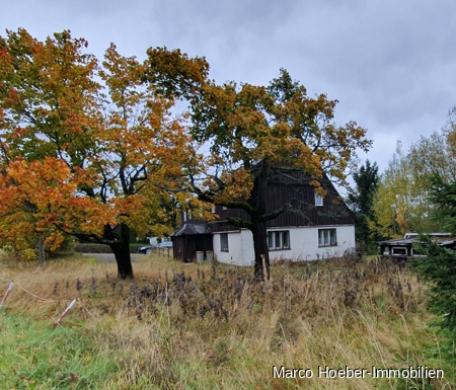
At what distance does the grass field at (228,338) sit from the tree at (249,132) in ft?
15.4

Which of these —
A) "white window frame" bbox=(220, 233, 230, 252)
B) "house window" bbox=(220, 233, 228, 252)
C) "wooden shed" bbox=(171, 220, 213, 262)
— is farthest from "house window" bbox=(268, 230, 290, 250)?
"wooden shed" bbox=(171, 220, 213, 262)

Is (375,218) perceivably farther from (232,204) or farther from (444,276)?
(444,276)

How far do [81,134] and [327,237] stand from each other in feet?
64.3

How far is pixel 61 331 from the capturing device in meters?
5.44

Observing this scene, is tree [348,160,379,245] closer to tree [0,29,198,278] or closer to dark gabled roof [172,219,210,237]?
dark gabled roof [172,219,210,237]

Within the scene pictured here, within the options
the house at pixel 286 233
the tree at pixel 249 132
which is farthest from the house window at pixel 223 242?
the tree at pixel 249 132

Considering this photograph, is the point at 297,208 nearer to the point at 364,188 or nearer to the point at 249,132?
the point at 249,132

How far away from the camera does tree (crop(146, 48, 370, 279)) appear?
11.1m

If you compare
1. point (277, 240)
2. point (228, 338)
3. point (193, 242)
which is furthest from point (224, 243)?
point (228, 338)

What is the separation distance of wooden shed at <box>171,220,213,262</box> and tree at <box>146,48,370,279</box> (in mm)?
13031

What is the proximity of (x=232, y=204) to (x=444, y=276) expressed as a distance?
9787 mm

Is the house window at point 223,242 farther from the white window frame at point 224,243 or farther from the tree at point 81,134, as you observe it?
the tree at point 81,134

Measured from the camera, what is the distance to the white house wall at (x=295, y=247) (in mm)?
21631

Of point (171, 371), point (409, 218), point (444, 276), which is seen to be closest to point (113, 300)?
point (171, 371)
